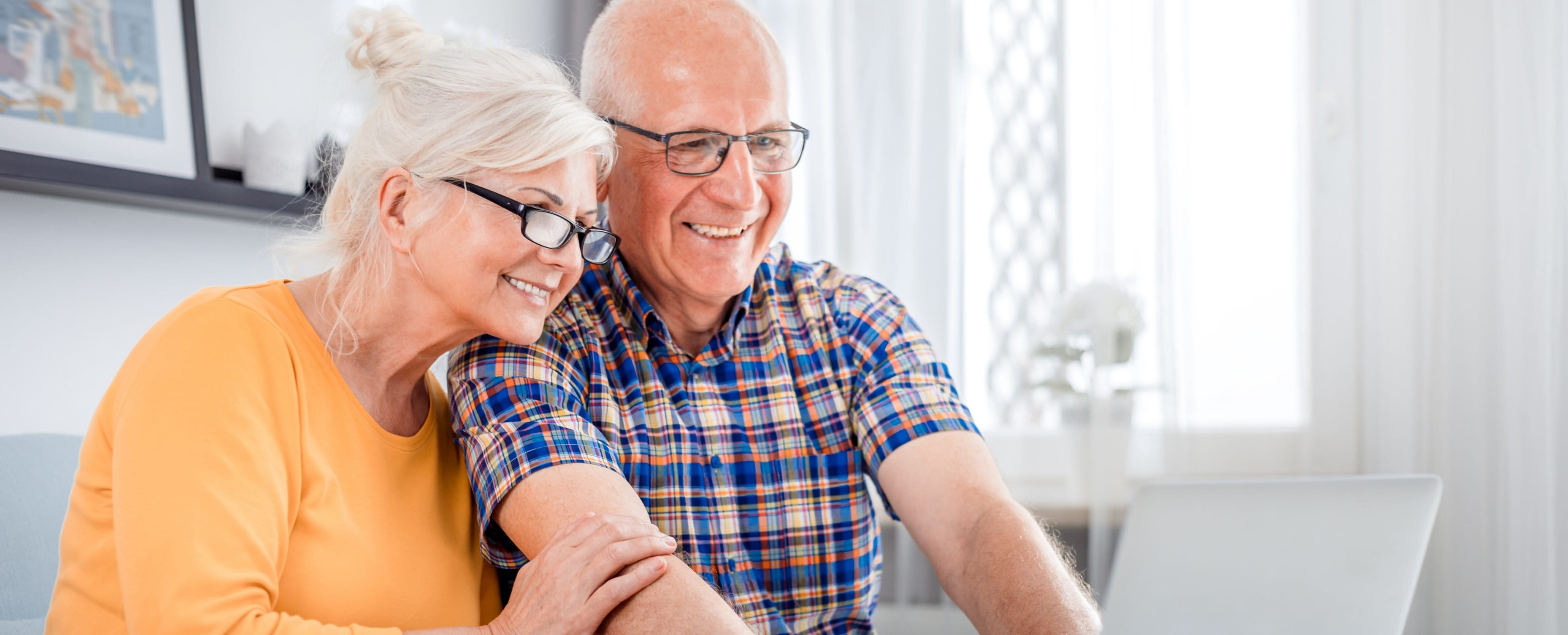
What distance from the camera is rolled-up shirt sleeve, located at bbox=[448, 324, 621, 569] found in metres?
1.10

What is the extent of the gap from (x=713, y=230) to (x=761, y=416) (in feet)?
0.87

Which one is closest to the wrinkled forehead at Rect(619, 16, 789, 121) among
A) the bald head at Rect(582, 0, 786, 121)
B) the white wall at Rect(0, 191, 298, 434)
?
the bald head at Rect(582, 0, 786, 121)

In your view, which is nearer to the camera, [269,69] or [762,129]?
[762,129]

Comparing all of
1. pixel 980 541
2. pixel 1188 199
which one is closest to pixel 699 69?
pixel 980 541

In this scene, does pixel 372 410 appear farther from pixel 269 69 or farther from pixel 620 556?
pixel 269 69

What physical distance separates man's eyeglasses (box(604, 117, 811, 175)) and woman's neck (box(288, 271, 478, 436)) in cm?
37

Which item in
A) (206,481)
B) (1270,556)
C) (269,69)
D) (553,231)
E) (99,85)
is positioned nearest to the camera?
(1270,556)

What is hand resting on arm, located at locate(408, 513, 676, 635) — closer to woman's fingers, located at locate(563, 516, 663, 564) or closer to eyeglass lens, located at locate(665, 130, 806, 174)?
woman's fingers, located at locate(563, 516, 663, 564)

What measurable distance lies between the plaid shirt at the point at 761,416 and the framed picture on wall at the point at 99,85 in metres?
0.85

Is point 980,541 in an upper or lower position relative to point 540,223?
lower

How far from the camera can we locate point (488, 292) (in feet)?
3.62

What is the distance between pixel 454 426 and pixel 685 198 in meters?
0.42

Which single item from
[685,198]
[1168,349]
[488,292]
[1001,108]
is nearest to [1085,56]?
[1001,108]

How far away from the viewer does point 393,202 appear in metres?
1.12
